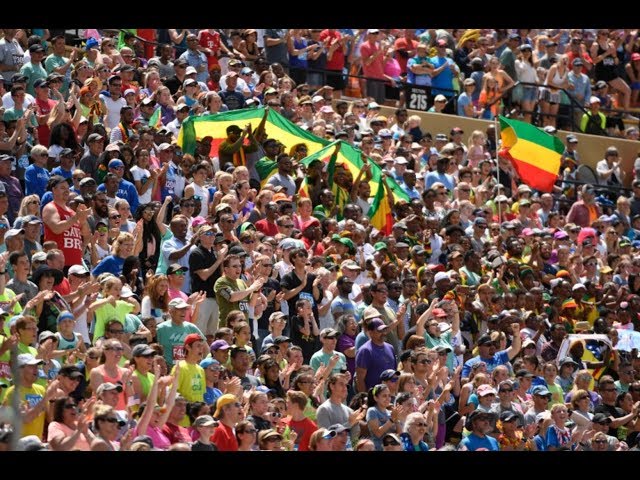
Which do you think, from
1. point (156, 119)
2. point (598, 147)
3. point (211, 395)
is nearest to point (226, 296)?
point (211, 395)

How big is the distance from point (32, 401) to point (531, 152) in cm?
1198

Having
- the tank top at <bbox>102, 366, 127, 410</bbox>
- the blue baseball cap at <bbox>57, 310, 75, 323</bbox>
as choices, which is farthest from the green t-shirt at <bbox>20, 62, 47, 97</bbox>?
the tank top at <bbox>102, 366, 127, 410</bbox>

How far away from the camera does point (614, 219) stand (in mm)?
23359

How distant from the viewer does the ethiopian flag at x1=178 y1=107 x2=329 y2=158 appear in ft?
62.5

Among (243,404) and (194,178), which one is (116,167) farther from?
(243,404)

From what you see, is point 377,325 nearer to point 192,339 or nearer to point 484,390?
point 484,390

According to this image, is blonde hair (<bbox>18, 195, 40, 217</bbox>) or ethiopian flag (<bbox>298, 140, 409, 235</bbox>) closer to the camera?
blonde hair (<bbox>18, 195, 40, 217</bbox>)

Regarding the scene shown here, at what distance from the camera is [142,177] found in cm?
1723

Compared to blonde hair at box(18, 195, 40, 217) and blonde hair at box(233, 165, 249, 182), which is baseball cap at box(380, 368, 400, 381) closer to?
blonde hair at box(18, 195, 40, 217)

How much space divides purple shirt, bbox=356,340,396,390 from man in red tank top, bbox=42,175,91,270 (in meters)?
2.77

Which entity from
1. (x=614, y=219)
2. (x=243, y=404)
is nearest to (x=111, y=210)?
(x=243, y=404)

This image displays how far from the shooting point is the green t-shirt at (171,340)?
14.1 metres

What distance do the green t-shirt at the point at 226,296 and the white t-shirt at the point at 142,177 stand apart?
6.96 ft
